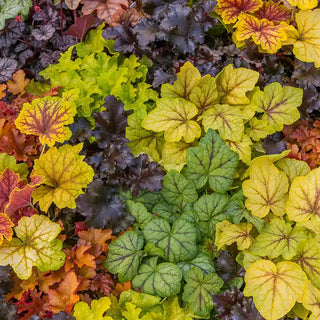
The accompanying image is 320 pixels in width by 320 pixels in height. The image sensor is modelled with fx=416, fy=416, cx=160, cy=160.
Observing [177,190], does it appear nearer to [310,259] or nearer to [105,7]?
[310,259]

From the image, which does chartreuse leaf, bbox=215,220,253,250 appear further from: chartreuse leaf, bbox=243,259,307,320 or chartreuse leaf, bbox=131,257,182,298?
chartreuse leaf, bbox=131,257,182,298

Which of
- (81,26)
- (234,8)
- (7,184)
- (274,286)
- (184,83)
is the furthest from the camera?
(81,26)

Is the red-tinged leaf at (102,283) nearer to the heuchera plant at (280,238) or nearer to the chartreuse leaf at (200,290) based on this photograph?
the chartreuse leaf at (200,290)

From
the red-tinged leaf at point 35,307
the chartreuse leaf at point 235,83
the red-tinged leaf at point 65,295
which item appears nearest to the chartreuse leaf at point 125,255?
the red-tinged leaf at point 65,295

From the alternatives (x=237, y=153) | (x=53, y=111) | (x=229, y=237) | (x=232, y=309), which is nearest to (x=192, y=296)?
(x=232, y=309)

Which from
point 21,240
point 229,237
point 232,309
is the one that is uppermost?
point 21,240

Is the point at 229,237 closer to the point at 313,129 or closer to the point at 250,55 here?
the point at 313,129

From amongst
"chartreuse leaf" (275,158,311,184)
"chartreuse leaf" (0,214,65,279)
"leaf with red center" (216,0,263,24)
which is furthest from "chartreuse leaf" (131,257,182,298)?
"leaf with red center" (216,0,263,24)

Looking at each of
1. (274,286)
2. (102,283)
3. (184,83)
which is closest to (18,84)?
(184,83)
